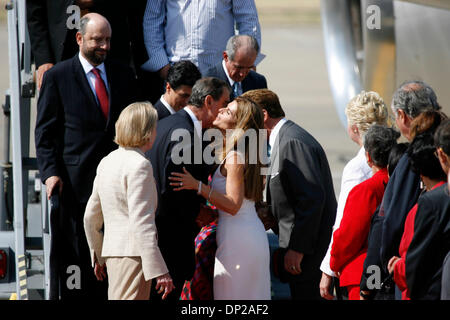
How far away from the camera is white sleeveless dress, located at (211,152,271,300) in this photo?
4598mm

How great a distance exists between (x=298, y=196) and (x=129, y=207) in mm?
1110

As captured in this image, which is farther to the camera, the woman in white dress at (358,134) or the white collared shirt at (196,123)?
the woman in white dress at (358,134)

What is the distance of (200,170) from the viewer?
4.65 meters

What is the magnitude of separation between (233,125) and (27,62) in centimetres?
194

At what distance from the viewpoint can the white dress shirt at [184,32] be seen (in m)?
5.73

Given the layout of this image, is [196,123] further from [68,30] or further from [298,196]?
[68,30]

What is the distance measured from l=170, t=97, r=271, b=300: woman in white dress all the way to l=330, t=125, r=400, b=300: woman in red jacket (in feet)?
1.42

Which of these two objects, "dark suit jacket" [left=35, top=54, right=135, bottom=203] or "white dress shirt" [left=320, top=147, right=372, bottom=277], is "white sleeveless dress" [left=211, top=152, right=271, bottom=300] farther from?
"dark suit jacket" [left=35, top=54, right=135, bottom=203]

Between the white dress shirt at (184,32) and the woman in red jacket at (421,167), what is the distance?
2071 millimetres

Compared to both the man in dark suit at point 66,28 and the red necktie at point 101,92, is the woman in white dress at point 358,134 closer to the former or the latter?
the red necktie at point 101,92

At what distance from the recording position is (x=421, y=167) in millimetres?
3918

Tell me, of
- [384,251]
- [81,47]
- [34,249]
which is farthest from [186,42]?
[384,251]

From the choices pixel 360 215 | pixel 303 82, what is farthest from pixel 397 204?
pixel 303 82

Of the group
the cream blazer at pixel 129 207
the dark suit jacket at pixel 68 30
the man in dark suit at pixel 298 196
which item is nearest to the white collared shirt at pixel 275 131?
the man in dark suit at pixel 298 196
